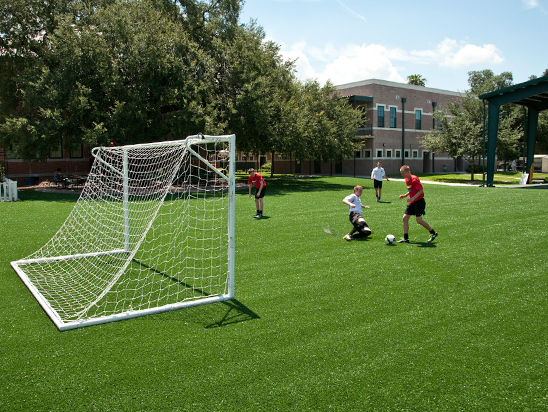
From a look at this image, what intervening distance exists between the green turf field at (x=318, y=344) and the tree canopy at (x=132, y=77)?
14.1 metres

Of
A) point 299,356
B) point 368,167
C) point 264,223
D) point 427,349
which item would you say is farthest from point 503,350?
point 368,167

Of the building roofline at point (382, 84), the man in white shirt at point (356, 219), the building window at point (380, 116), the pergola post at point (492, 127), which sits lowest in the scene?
the man in white shirt at point (356, 219)

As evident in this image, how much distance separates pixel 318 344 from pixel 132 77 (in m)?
20.3

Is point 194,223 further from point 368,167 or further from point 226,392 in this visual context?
point 368,167

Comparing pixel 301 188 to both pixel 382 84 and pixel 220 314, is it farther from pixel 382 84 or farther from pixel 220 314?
pixel 220 314

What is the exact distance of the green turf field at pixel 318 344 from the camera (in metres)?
3.58

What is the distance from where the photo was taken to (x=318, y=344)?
14.9ft

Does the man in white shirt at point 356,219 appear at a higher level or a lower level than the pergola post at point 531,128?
A: lower

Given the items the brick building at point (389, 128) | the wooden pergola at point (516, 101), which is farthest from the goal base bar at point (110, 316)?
the brick building at point (389, 128)

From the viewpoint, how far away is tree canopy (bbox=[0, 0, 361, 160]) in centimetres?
2031

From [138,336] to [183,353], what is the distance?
75 cm

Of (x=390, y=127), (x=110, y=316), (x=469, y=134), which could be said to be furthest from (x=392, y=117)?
(x=110, y=316)

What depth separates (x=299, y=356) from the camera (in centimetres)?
427

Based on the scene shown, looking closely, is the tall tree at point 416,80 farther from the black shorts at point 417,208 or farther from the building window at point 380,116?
the black shorts at point 417,208
